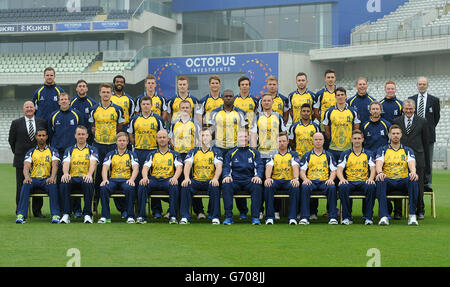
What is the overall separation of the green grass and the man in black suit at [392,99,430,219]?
2.51 ft

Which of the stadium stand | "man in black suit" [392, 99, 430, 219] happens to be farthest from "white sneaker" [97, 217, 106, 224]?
the stadium stand

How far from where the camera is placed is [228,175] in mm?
10953

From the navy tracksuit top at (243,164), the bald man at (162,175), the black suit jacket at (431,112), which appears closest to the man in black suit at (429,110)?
the black suit jacket at (431,112)

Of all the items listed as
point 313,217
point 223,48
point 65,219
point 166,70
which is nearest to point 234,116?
point 313,217

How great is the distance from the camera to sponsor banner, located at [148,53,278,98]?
118 ft

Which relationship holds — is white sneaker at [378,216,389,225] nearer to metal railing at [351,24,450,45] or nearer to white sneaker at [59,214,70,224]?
white sneaker at [59,214,70,224]

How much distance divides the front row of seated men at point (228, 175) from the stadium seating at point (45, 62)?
1130 inches

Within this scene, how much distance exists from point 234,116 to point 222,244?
3465 millimetres

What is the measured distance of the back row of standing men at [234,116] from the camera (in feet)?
37.7

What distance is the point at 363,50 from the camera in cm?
3638

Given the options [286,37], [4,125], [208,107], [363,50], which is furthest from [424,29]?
[208,107]

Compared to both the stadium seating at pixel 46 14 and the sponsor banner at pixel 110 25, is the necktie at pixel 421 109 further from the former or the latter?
the stadium seating at pixel 46 14

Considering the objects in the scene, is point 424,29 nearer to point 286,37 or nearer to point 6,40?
point 286,37

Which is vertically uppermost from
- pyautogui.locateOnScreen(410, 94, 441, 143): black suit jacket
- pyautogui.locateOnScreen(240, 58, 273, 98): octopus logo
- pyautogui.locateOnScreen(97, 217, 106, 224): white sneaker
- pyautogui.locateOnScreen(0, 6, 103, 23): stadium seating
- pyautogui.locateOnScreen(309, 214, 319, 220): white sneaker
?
pyautogui.locateOnScreen(0, 6, 103, 23): stadium seating
